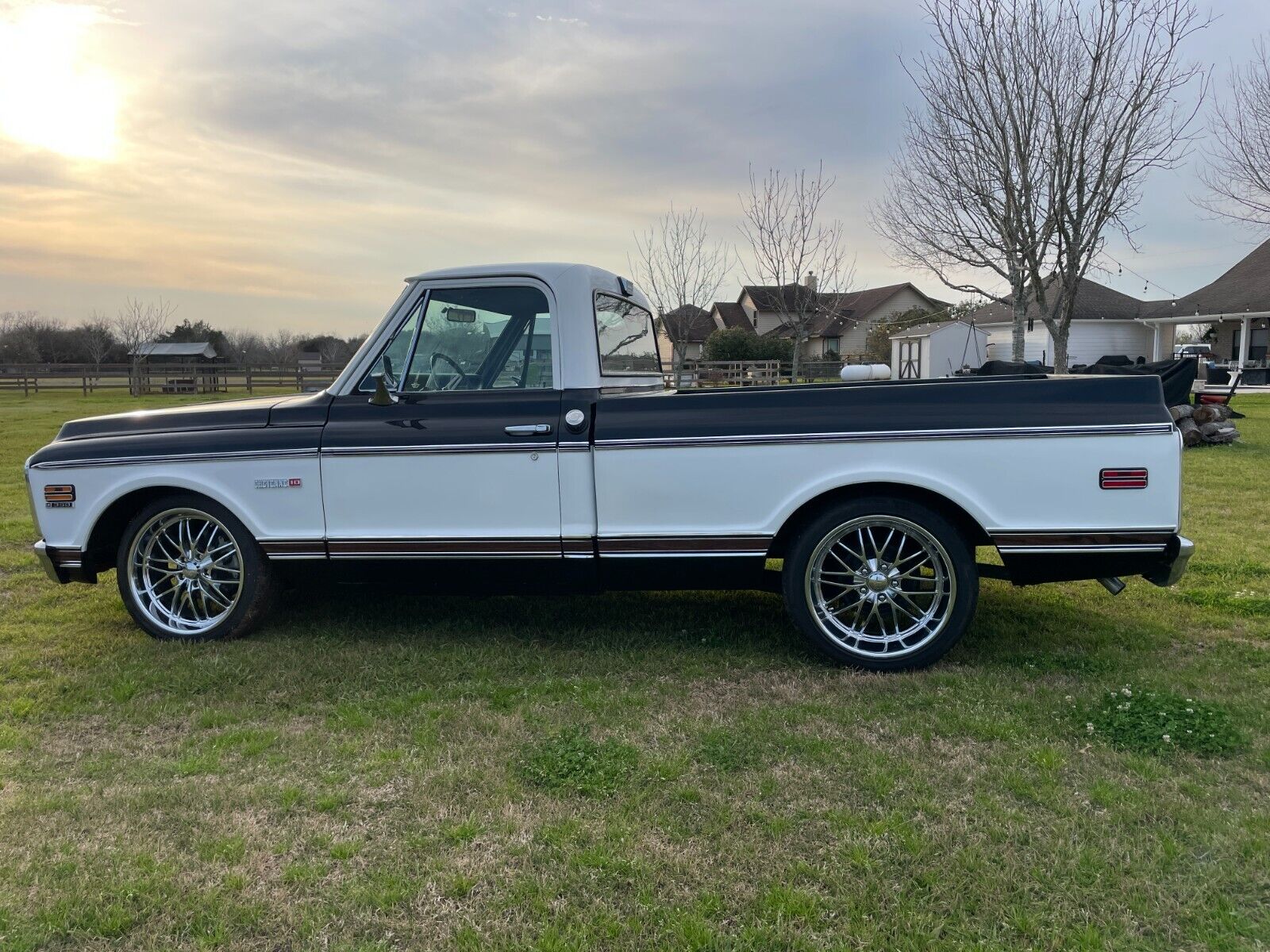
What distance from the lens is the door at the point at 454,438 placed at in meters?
4.53

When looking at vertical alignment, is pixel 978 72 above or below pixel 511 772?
above

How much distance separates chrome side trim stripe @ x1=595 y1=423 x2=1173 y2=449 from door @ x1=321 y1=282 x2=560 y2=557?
0.45m

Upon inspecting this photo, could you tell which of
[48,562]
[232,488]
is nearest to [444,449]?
[232,488]

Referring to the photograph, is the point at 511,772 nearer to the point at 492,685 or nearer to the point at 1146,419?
the point at 492,685

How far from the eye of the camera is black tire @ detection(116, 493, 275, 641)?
16.1 ft

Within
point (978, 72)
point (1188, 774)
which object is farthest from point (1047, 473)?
point (978, 72)

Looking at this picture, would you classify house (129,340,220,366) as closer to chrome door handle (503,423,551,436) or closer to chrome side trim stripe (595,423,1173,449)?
chrome door handle (503,423,551,436)

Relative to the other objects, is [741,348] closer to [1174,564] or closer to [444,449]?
[444,449]

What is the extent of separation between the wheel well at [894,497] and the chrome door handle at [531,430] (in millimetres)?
1227

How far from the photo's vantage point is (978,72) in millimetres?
15375

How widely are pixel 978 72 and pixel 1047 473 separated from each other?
13.6 meters

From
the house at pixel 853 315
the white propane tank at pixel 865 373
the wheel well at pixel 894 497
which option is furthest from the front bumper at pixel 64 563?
the house at pixel 853 315

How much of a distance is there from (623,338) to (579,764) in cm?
271

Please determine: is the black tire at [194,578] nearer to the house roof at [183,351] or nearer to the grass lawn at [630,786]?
the grass lawn at [630,786]
